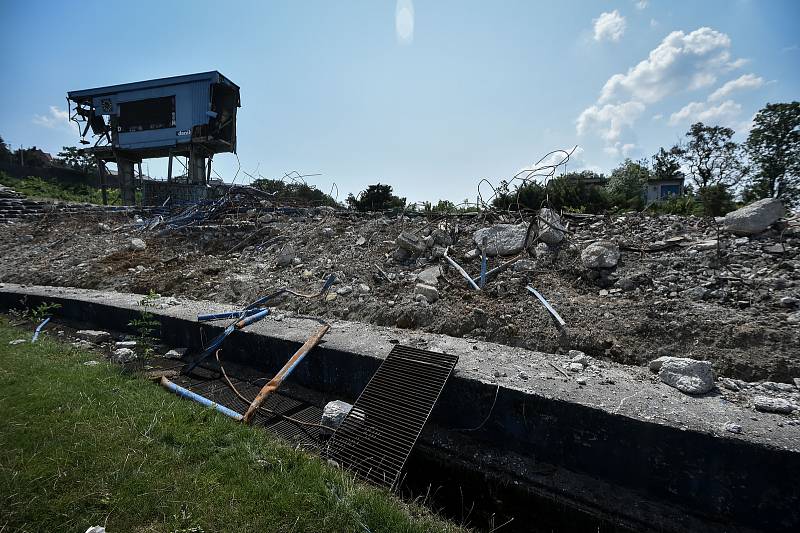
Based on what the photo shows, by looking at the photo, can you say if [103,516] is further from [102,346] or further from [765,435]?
[102,346]

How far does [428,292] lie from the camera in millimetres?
3592

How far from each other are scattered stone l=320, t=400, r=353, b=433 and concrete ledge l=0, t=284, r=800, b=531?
0.35m

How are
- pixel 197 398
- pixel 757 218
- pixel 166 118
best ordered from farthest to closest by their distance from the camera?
pixel 166 118
pixel 757 218
pixel 197 398

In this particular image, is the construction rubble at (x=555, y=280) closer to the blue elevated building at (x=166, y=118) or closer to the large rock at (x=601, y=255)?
the large rock at (x=601, y=255)

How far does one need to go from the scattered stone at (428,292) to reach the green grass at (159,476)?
1886mm

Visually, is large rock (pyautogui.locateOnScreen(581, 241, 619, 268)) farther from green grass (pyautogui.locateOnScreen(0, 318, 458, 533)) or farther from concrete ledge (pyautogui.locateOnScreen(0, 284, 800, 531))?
green grass (pyautogui.locateOnScreen(0, 318, 458, 533))

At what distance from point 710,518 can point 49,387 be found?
3889 mm

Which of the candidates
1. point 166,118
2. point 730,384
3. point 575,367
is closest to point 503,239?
point 575,367

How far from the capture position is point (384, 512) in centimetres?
158

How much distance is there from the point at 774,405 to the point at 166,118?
2146 cm

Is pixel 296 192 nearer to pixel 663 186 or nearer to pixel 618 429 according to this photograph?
pixel 618 429

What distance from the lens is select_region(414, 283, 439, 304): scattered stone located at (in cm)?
357

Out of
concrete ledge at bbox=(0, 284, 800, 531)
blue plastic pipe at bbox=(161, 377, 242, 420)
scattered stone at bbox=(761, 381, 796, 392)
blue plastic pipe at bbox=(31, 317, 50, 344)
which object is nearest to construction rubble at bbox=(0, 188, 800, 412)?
scattered stone at bbox=(761, 381, 796, 392)

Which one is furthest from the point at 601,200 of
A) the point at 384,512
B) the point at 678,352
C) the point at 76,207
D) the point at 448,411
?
the point at 76,207
